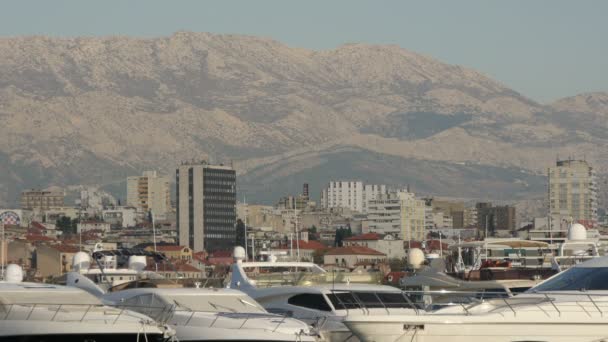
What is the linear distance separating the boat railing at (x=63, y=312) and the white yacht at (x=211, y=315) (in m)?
1.22

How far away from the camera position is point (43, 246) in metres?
184

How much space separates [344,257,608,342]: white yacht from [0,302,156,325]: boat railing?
11.5 feet

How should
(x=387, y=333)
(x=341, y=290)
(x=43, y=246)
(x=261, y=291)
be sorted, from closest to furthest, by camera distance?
1. (x=387, y=333)
2. (x=341, y=290)
3. (x=261, y=291)
4. (x=43, y=246)

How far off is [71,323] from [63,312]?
592 mm

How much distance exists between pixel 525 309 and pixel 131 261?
80.3 feet

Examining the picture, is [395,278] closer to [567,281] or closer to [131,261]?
[131,261]

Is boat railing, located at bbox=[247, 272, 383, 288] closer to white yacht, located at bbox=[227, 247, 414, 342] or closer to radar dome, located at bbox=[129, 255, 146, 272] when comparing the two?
white yacht, located at bbox=[227, 247, 414, 342]

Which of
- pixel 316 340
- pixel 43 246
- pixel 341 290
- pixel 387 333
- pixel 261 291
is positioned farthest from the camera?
pixel 43 246

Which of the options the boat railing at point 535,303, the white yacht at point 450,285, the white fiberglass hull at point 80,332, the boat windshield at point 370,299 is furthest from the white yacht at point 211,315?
the white yacht at point 450,285

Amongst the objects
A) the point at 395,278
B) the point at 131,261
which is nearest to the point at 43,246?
the point at 395,278

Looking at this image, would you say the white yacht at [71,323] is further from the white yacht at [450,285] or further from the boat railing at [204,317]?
the white yacht at [450,285]

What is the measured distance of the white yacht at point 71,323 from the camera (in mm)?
25000

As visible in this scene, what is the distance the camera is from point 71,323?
992 inches

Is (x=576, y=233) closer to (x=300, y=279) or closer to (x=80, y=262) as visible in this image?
(x=300, y=279)
